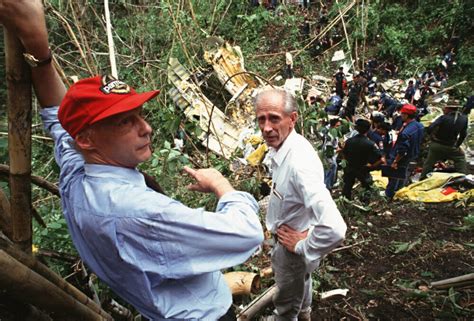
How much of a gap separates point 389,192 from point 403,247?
2590 mm

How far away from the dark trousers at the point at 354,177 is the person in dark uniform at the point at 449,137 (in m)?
1.57

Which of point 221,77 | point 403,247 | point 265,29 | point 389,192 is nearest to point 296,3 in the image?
point 265,29

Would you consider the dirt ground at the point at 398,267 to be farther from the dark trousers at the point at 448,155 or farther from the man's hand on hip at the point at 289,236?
the dark trousers at the point at 448,155

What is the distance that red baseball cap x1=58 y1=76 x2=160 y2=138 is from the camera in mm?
1062

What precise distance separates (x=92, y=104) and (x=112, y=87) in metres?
0.10

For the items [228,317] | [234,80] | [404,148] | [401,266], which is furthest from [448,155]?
[228,317]

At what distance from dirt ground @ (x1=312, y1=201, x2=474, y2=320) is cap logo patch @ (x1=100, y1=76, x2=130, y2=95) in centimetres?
252

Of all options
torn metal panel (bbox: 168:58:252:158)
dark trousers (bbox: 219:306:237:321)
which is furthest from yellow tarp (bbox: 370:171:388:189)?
dark trousers (bbox: 219:306:237:321)

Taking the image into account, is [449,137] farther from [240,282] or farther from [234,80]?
[234,80]

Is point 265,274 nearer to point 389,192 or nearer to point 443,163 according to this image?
point 389,192

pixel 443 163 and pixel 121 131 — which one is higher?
pixel 121 131

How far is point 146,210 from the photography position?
99cm

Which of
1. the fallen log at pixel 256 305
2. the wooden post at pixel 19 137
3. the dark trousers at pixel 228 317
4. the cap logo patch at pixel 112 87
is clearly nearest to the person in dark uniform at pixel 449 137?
the fallen log at pixel 256 305

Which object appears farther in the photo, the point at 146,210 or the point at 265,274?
the point at 265,274
